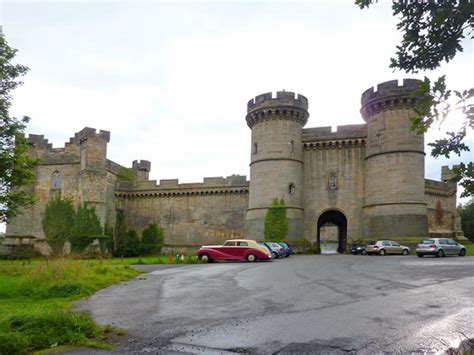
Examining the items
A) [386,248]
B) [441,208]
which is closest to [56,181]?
[386,248]

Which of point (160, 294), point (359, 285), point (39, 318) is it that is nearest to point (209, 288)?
point (160, 294)

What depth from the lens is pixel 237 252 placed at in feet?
75.8

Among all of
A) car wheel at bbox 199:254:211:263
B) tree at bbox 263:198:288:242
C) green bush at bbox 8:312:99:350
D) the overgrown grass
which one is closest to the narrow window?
tree at bbox 263:198:288:242

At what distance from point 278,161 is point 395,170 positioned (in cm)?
926

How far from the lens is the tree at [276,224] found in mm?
31984

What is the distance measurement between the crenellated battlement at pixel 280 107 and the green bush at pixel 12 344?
1173 inches

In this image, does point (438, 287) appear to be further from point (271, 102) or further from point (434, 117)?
point (271, 102)

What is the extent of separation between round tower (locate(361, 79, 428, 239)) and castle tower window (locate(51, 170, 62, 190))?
93.5 feet

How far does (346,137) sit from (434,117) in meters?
30.8

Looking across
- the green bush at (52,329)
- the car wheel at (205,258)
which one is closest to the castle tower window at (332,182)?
the car wheel at (205,258)

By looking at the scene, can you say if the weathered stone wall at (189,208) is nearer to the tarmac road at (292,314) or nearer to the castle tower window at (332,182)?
the castle tower window at (332,182)

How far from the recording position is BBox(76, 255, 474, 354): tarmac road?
5496mm

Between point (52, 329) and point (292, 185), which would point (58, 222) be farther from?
point (52, 329)

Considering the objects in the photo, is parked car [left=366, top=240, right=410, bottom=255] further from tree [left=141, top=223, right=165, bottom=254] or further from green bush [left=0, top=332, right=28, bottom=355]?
green bush [left=0, top=332, right=28, bottom=355]
